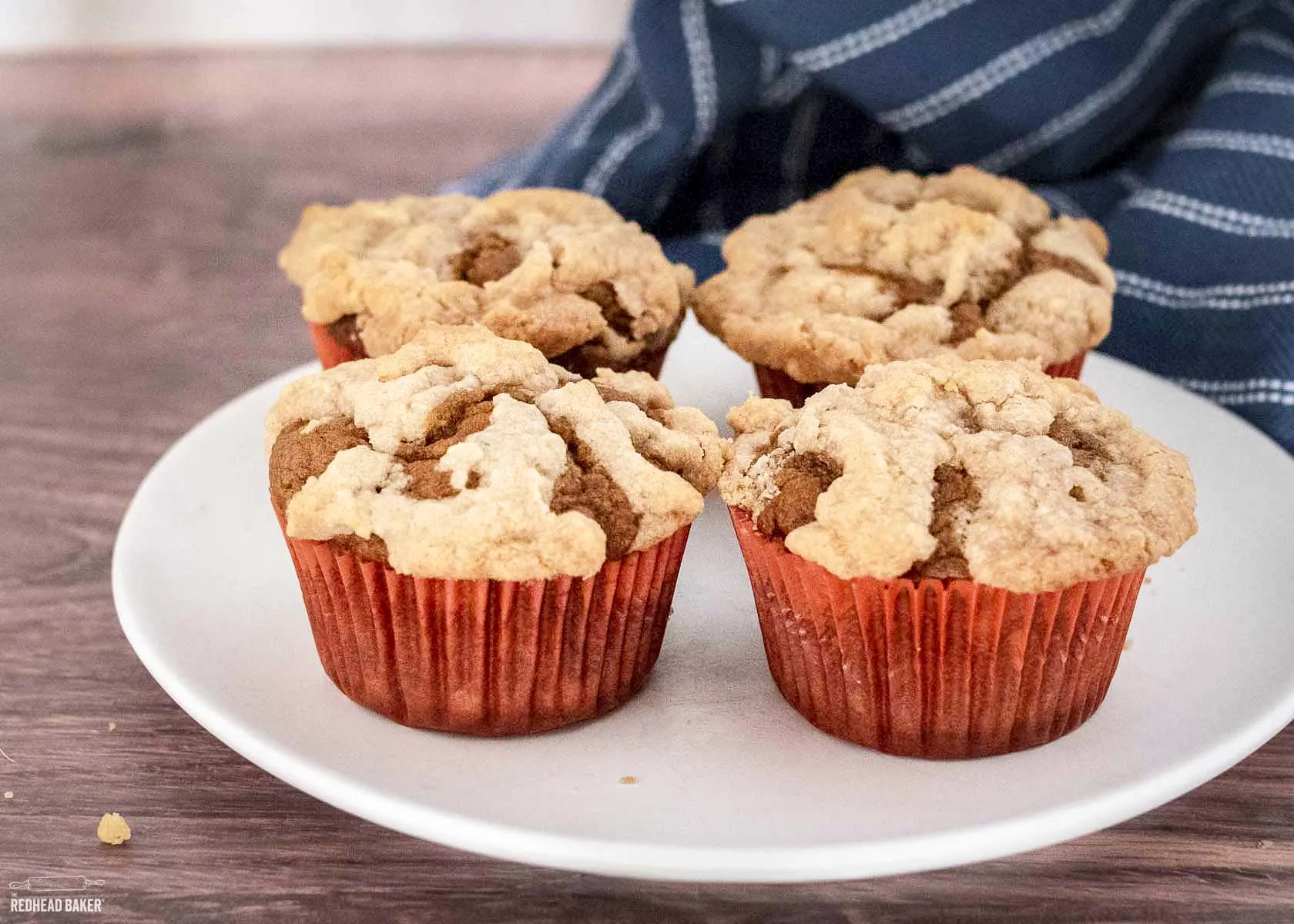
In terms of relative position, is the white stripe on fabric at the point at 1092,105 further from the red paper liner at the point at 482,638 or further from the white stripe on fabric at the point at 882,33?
the red paper liner at the point at 482,638

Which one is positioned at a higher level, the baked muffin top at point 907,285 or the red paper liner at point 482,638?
the baked muffin top at point 907,285

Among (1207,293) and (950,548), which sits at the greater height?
(950,548)

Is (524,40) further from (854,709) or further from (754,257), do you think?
(854,709)

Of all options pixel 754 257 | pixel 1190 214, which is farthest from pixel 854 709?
pixel 1190 214

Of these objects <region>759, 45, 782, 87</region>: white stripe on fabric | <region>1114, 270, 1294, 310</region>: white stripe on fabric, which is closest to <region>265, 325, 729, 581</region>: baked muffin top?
<region>1114, 270, 1294, 310</region>: white stripe on fabric

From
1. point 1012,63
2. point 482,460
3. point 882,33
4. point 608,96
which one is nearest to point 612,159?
point 608,96

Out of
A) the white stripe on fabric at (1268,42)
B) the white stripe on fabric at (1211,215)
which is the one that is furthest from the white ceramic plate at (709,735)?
the white stripe on fabric at (1268,42)

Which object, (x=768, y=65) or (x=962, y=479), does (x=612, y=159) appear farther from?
(x=962, y=479)
